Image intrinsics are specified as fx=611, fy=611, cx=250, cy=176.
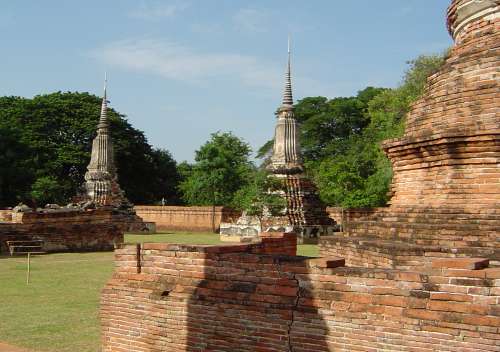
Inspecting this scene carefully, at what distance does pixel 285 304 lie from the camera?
17.3 ft

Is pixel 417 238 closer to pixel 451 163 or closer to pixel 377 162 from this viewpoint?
pixel 451 163

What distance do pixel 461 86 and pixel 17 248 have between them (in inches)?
590

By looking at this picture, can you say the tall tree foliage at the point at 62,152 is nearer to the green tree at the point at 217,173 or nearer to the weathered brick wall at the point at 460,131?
the green tree at the point at 217,173

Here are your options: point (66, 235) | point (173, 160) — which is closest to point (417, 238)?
point (66, 235)

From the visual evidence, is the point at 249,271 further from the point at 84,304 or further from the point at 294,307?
the point at 84,304

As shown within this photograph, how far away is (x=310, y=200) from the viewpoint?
26.8m

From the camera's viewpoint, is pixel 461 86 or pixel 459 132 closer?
pixel 459 132

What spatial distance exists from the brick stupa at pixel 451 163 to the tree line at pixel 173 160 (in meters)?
18.1

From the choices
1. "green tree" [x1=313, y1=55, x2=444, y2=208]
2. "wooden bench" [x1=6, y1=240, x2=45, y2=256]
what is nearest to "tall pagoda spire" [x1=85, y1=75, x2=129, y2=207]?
"green tree" [x1=313, y1=55, x2=444, y2=208]

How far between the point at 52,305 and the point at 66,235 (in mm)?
12037

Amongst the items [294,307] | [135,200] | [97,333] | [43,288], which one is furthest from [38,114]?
[294,307]

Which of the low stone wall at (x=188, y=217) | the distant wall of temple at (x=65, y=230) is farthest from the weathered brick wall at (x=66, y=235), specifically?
the low stone wall at (x=188, y=217)

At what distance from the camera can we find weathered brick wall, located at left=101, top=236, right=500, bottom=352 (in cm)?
434

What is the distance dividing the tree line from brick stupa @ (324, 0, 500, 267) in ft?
59.3
